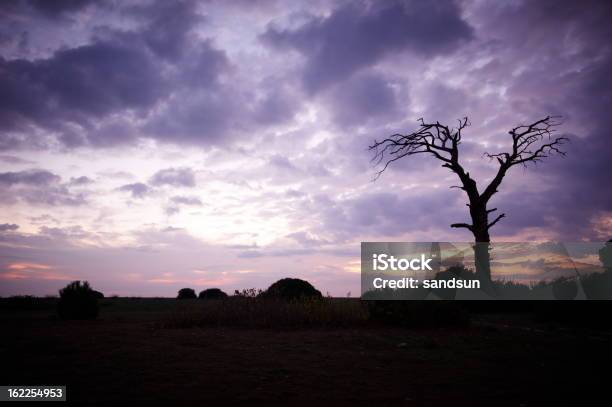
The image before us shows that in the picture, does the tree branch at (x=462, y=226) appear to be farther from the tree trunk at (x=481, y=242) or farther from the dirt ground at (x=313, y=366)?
the dirt ground at (x=313, y=366)

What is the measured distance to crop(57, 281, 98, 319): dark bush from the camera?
16109mm

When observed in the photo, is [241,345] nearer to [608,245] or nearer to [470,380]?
[470,380]

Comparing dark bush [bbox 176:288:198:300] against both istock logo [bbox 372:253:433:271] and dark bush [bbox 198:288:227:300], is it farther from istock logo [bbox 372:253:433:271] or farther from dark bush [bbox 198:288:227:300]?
istock logo [bbox 372:253:433:271]

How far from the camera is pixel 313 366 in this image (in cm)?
721

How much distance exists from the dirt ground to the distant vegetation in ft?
16.6

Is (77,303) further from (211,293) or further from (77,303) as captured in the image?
(211,293)

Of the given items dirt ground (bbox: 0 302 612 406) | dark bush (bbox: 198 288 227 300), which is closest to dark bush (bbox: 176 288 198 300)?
dark bush (bbox: 198 288 227 300)

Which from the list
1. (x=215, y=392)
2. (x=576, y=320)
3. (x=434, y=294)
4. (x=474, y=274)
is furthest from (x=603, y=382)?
(x=474, y=274)

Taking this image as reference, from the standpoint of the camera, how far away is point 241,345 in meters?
9.41

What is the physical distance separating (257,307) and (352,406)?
945 centimetres

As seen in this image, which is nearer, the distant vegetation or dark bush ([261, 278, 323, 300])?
the distant vegetation

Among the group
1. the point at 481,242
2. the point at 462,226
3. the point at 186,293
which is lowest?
the point at 186,293

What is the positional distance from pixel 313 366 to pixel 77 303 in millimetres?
12559

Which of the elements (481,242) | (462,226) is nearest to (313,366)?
(481,242)
